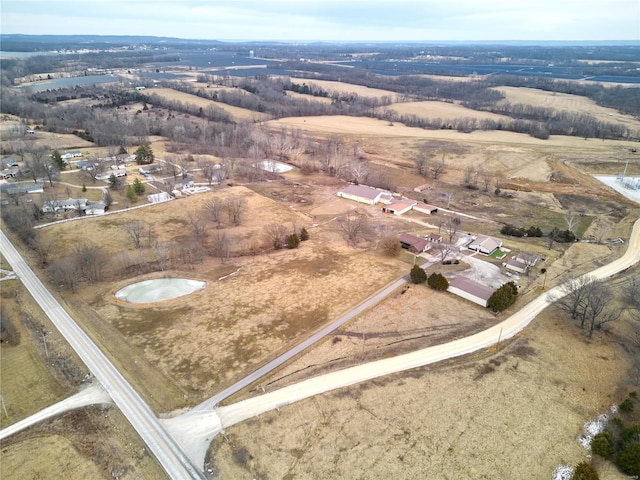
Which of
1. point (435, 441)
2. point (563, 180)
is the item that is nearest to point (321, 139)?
point (563, 180)

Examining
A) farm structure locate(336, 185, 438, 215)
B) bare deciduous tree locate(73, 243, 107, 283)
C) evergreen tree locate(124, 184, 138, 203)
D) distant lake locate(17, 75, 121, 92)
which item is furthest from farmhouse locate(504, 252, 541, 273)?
distant lake locate(17, 75, 121, 92)

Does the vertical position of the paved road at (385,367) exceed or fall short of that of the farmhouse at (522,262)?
it falls short

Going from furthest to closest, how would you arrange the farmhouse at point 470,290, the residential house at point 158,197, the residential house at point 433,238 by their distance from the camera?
the residential house at point 158,197, the residential house at point 433,238, the farmhouse at point 470,290

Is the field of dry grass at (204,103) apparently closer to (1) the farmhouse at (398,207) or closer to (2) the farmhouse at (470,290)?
(1) the farmhouse at (398,207)

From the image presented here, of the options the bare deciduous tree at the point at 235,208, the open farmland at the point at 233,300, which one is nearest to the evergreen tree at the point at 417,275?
the open farmland at the point at 233,300

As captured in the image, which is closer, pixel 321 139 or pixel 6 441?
pixel 6 441

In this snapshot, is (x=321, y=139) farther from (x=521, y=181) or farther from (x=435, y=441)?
(x=435, y=441)
